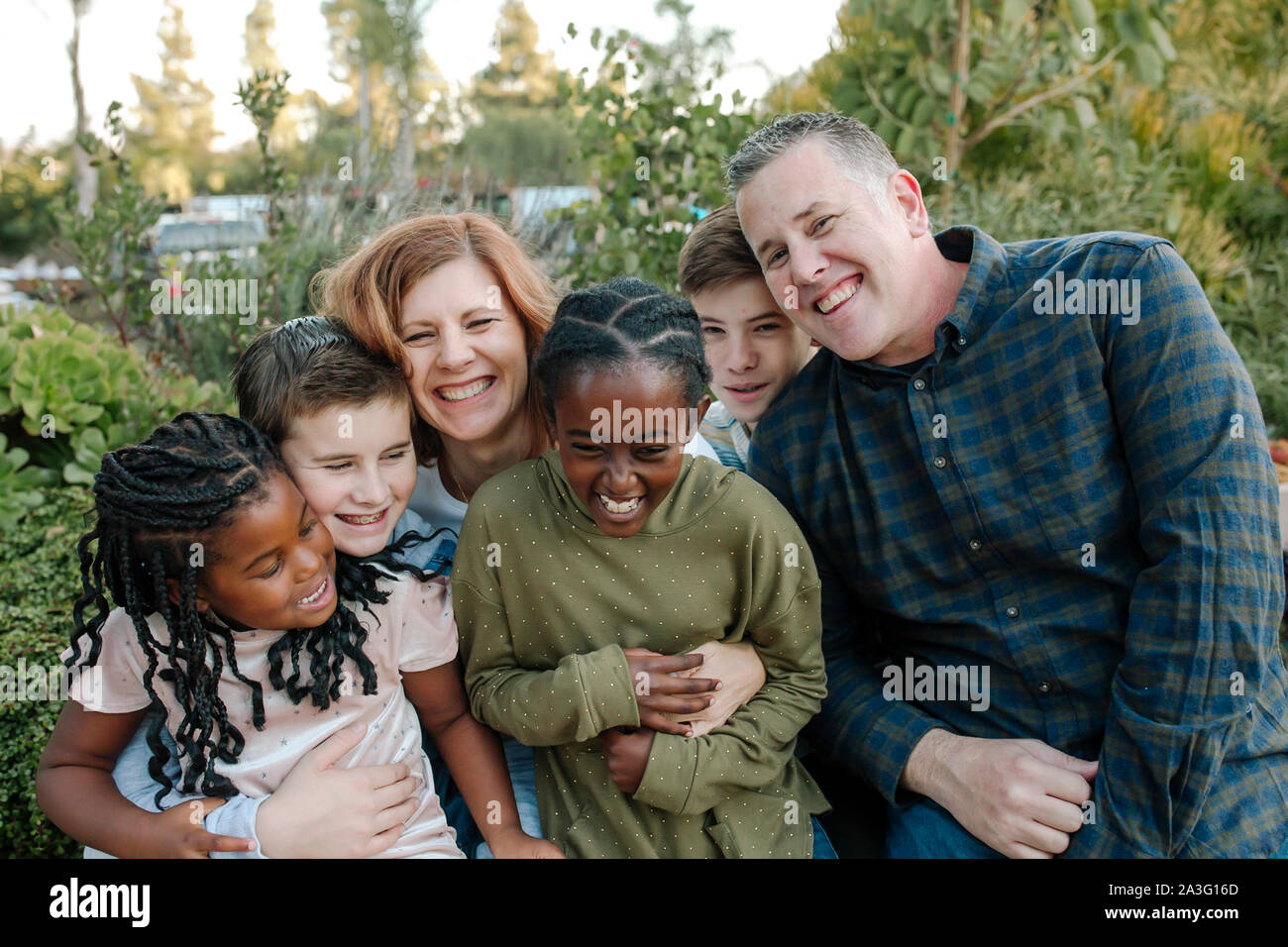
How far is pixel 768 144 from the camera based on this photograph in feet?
8.05

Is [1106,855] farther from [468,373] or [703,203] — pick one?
[703,203]

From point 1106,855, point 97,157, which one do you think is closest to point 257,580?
point 1106,855

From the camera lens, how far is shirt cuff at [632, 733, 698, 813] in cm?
203

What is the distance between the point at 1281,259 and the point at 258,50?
3219 centimetres

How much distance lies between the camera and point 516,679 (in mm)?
2119

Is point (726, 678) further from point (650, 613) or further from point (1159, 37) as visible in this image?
point (1159, 37)

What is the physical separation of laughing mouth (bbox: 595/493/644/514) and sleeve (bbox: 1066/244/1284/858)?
1.16 metres

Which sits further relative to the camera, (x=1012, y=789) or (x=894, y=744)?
(x=894, y=744)

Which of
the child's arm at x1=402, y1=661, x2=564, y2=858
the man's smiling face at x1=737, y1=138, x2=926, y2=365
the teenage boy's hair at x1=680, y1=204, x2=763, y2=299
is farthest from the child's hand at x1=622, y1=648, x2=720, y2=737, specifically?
the teenage boy's hair at x1=680, y1=204, x2=763, y2=299

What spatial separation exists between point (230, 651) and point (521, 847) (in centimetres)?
78

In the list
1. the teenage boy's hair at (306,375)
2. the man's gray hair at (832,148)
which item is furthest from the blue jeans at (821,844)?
the man's gray hair at (832,148)

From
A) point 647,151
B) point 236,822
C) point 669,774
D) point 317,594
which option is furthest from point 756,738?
point 647,151

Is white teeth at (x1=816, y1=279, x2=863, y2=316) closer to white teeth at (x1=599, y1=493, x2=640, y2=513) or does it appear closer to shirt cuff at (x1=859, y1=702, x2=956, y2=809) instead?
white teeth at (x1=599, y1=493, x2=640, y2=513)

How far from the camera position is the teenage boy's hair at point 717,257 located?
109 inches
